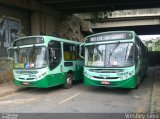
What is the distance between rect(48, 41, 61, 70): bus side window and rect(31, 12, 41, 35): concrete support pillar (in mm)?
8198

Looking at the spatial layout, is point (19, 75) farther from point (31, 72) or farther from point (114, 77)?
point (114, 77)

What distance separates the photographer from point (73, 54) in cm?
1597

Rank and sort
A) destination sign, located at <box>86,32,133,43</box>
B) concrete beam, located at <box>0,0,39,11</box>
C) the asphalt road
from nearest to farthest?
the asphalt road
destination sign, located at <box>86,32,133,43</box>
concrete beam, located at <box>0,0,39,11</box>

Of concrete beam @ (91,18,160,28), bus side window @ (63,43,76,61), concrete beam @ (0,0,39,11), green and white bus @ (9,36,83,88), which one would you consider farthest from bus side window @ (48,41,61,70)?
concrete beam @ (91,18,160,28)

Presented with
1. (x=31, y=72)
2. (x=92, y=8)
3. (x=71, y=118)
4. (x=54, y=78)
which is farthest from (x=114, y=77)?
(x=92, y=8)

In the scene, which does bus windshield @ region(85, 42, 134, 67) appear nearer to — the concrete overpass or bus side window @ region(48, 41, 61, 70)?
bus side window @ region(48, 41, 61, 70)

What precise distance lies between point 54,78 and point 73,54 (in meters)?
3.03

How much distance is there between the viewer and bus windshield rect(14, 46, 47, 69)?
1276cm

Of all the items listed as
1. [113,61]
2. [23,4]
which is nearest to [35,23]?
[23,4]

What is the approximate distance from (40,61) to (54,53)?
95 cm

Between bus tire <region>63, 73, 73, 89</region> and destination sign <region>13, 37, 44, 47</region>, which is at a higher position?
destination sign <region>13, 37, 44, 47</region>

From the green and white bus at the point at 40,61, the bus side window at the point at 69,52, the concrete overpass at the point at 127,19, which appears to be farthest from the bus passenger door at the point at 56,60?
the concrete overpass at the point at 127,19

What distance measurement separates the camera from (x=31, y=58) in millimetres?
13016

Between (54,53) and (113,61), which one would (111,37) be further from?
(54,53)
